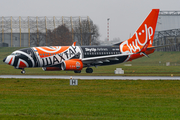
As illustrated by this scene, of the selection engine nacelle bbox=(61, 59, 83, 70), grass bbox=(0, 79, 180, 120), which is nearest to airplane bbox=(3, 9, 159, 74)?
engine nacelle bbox=(61, 59, 83, 70)

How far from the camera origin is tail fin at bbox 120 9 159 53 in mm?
47156

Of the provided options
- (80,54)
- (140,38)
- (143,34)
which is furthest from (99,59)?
(143,34)

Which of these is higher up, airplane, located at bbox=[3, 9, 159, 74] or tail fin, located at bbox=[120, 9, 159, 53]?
tail fin, located at bbox=[120, 9, 159, 53]

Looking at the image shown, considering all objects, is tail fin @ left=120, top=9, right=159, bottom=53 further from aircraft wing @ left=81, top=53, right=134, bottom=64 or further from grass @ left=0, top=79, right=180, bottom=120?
grass @ left=0, top=79, right=180, bottom=120

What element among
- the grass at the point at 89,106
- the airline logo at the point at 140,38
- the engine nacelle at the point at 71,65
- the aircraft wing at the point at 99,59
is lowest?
the grass at the point at 89,106

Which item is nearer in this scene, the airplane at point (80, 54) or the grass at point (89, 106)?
the grass at point (89, 106)

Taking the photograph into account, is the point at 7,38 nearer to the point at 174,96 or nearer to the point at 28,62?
the point at 28,62

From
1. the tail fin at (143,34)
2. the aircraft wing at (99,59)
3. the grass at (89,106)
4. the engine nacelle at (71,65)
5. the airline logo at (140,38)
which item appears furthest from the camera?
the airline logo at (140,38)

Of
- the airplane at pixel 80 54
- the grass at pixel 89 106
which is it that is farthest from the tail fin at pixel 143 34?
the grass at pixel 89 106

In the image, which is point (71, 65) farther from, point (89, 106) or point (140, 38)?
point (89, 106)

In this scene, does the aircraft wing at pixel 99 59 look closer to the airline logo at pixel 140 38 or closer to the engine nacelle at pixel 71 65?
the engine nacelle at pixel 71 65

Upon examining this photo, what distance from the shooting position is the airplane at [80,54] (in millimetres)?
42531

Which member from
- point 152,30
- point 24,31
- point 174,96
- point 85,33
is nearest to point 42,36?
point 24,31

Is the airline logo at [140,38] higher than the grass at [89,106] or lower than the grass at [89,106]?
higher
